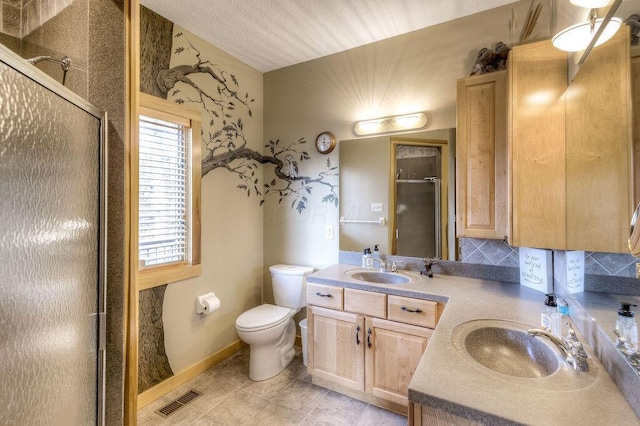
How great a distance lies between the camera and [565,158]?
144cm

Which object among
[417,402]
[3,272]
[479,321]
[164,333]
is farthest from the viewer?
[164,333]

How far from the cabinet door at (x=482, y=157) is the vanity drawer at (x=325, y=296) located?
0.91 metres

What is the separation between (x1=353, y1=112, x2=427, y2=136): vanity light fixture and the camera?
7.46 feet

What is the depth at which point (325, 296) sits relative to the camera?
2.06m

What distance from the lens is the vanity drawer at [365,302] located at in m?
1.86

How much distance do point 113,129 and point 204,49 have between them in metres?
1.75

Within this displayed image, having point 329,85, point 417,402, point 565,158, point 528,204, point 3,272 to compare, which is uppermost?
point 329,85

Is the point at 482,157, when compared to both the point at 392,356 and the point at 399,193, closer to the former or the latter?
the point at 399,193

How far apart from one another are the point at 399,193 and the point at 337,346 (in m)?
1.25

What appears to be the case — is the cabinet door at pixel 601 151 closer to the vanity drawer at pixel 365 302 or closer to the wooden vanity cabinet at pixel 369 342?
the wooden vanity cabinet at pixel 369 342

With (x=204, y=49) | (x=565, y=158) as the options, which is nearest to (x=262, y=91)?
(x=204, y=49)

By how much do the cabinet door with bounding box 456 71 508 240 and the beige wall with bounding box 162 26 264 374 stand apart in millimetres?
1903

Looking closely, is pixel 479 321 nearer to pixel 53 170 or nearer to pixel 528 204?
pixel 528 204

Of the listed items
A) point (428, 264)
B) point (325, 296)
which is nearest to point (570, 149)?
point (428, 264)
